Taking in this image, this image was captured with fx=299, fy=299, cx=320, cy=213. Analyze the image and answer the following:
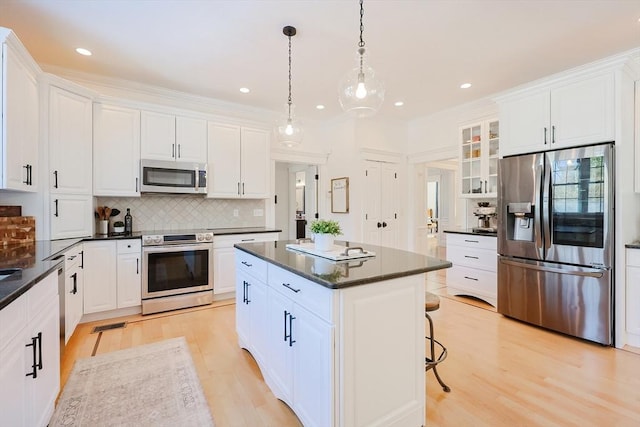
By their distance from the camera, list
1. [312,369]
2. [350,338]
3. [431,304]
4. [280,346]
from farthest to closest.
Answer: [431,304], [280,346], [312,369], [350,338]

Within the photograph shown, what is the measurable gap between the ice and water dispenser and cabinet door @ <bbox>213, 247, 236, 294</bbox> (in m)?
3.33

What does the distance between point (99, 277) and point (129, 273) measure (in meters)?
0.28

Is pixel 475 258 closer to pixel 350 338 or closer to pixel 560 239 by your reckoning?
pixel 560 239

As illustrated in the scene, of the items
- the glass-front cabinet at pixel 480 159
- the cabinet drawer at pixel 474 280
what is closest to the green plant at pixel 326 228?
the cabinet drawer at pixel 474 280

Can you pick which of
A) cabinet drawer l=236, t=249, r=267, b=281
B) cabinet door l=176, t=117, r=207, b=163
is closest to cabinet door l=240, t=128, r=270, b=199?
cabinet door l=176, t=117, r=207, b=163

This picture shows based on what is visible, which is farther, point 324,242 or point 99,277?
point 99,277

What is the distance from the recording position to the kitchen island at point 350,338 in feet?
4.63

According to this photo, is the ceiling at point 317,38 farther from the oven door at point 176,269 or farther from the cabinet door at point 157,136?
the oven door at point 176,269

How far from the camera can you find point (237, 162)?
431 centimetres

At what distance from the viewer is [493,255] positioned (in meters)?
3.73

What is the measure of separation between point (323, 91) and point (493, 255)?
3.07m

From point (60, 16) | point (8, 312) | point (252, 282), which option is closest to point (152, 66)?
point (60, 16)

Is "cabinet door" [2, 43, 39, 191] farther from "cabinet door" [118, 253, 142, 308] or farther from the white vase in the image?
the white vase

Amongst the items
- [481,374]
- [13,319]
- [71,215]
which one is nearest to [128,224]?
[71,215]
